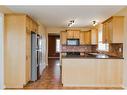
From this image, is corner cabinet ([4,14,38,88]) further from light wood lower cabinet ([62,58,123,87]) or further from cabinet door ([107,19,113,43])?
cabinet door ([107,19,113,43])

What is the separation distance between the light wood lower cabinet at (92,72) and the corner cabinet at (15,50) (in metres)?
1.22

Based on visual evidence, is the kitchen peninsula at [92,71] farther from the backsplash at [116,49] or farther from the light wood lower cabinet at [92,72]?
the backsplash at [116,49]

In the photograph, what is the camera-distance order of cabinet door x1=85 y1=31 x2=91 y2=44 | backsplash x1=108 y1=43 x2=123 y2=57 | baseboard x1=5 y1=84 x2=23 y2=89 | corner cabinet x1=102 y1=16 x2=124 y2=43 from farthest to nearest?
cabinet door x1=85 y1=31 x2=91 y2=44 < backsplash x1=108 y1=43 x2=123 y2=57 < corner cabinet x1=102 y1=16 x2=124 y2=43 < baseboard x1=5 y1=84 x2=23 y2=89

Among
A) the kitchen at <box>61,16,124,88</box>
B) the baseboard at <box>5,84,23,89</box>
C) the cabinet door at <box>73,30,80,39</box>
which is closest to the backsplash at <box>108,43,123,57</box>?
the kitchen at <box>61,16,124,88</box>

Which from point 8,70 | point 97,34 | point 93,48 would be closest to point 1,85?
point 8,70

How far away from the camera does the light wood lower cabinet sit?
5688 mm

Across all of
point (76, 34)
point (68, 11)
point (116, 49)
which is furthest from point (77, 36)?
point (68, 11)

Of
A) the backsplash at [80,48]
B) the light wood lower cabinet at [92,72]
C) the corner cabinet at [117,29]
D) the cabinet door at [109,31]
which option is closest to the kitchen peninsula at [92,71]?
the light wood lower cabinet at [92,72]

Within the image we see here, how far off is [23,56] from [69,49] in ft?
17.9

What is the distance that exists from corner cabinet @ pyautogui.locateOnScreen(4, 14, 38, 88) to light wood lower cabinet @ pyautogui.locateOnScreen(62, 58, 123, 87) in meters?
1.22

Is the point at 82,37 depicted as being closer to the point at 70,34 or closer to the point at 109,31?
the point at 70,34

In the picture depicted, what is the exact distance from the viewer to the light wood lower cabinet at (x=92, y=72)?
569 cm

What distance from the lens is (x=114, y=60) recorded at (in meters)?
5.68

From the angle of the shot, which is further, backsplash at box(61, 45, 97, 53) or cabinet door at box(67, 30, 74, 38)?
backsplash at box(61, 45, 97, 53)
